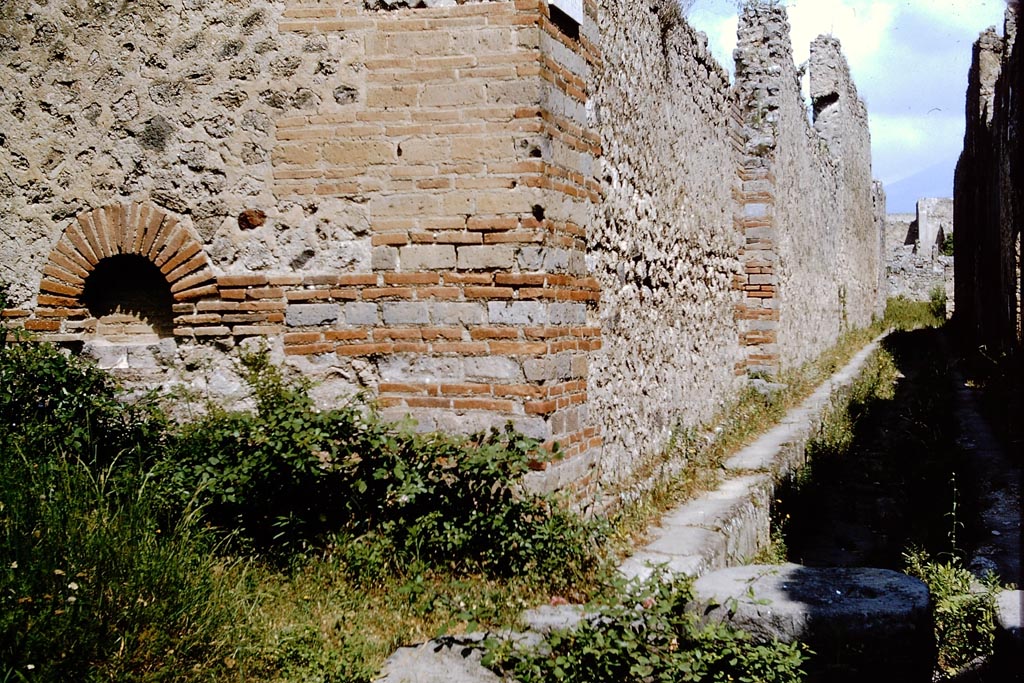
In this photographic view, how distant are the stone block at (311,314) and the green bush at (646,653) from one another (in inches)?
83.3

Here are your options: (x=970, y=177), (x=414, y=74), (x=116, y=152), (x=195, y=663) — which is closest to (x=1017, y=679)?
(x=195, y=663)

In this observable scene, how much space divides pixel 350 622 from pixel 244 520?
1.11 m

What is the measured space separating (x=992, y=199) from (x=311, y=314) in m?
11.6

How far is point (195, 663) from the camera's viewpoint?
3.36 metres

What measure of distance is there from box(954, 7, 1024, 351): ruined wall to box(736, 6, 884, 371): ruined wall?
213 centimetres

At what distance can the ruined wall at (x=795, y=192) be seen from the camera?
10.5m

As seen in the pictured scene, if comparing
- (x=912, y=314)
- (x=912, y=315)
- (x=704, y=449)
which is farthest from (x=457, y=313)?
(x=912, y=314)

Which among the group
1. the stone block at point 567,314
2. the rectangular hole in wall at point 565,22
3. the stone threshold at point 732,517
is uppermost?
the rectangular hole in wall at point 565,22

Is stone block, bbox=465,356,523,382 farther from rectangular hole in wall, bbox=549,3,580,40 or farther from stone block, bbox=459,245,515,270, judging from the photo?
rectangular hole in wall, bbox=549,3,580,40

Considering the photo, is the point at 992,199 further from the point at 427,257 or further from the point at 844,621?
the point at 844,621

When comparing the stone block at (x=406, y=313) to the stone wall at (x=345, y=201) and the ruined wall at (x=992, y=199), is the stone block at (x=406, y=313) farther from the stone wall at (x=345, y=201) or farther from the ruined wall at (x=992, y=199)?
the ruined wall at (x=992, y=199)

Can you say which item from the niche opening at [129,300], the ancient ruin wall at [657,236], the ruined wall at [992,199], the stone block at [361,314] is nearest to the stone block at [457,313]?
the stone block at [361,314]

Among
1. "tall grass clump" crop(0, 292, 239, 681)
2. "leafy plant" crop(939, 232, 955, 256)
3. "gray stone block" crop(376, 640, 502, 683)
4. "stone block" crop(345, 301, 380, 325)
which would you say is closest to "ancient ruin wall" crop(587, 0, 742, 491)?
"stone block" crop(345, 301, 380, 325)

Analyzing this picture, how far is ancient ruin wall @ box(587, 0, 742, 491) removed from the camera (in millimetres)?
6082
